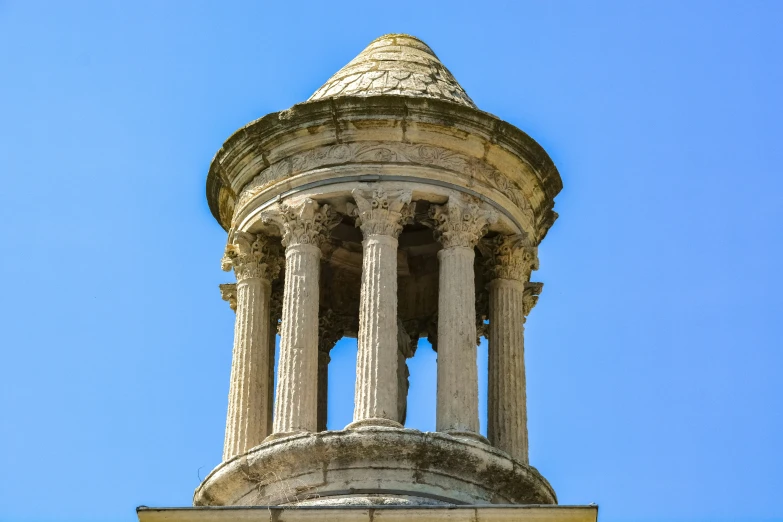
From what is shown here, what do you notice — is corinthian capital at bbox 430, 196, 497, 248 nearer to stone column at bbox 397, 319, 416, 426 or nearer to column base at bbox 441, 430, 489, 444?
stone column at bbox 397, 319, 416, 426

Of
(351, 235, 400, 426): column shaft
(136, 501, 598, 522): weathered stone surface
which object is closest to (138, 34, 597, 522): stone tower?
(351, 235, 400, 426): column shaft

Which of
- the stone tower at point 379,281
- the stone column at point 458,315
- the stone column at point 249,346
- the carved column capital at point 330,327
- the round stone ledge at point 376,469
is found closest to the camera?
the round stone ledge at point 376,469

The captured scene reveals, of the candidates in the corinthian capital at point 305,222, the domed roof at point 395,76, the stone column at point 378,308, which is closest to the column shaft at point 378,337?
the stone column at point 378,308

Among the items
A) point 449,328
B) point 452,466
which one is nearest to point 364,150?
point 449,328

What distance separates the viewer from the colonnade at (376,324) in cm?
2786

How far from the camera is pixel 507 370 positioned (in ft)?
98.2

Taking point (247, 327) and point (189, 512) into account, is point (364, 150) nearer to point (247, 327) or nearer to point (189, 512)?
point (247, 327)

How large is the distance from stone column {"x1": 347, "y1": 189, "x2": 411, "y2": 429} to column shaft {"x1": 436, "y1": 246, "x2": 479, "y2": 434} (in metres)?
0.65

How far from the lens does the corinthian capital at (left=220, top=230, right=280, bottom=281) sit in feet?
99.4

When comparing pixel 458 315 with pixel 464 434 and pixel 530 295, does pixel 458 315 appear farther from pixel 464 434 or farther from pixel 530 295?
pixel 530 295

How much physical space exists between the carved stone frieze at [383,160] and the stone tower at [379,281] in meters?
0.03

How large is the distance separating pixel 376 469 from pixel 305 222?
13.3ft

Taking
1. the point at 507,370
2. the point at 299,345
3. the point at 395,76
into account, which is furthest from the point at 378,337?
the point at 395,76

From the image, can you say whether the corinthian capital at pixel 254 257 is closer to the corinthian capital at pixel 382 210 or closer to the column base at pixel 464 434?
the corinthian capital at pixel 382 210
